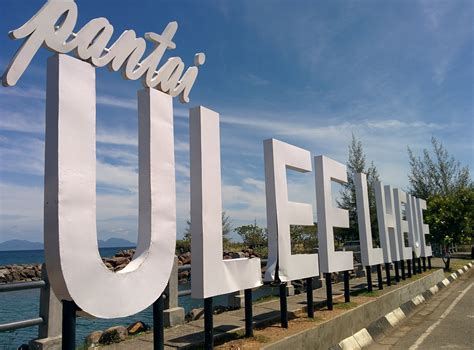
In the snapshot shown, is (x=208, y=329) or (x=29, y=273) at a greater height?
(x=208, y=329)

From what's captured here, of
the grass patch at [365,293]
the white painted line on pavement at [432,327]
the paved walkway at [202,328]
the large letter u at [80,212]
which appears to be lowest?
the white painted line on pavement at [432,327]

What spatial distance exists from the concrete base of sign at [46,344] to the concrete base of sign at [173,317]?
2151mm

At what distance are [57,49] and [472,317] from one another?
1076 centimetres

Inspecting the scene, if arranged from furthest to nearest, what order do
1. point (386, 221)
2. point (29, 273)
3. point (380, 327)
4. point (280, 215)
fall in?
point (29, 273), point (386, 221), point (380, 327), point (280, 215)

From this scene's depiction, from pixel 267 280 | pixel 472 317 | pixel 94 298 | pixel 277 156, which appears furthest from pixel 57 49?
pixel 472 317

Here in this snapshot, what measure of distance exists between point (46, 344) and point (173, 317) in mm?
2450

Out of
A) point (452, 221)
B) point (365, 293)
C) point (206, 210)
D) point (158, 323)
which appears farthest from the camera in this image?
point (452, 221)

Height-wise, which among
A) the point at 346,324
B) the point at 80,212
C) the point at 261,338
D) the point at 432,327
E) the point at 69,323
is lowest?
the point at 432,327

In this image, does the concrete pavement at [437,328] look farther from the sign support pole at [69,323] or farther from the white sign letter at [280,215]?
the sign support pole at [69,323]

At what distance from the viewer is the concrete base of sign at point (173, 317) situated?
787 cm

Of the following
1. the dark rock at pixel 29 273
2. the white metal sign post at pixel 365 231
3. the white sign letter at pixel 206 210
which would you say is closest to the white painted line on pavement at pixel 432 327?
the white metal sign post at pixel 365 231

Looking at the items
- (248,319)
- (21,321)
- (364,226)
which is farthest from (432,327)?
(21,321)

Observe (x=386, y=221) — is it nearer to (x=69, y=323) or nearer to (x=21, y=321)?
(x=21, y=321)

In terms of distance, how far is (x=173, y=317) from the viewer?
7945 mm
